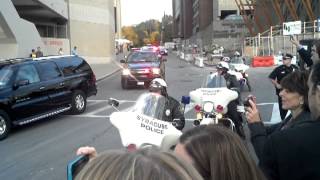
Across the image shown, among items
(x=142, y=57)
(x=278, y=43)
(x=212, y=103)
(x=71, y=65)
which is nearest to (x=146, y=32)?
(x=278, y=43)

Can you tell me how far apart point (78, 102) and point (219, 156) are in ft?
45.6

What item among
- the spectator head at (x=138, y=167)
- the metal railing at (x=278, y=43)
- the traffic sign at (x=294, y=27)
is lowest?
the spectator head at (x=138, y=167)

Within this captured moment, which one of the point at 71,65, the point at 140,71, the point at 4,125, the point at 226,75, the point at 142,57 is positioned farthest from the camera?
the point at 142,57

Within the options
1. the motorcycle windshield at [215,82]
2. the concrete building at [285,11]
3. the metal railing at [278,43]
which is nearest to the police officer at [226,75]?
the motorcycle windshield at [215,82]

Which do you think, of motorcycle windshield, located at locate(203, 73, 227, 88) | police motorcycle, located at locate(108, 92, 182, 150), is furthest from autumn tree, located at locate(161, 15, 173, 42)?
police motorcycle, located at locate(108, 92, 182, 150)

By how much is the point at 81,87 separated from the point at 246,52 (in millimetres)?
40200

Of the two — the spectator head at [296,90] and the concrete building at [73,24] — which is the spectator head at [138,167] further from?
the concrete building at [73,24]

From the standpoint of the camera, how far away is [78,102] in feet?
52.4

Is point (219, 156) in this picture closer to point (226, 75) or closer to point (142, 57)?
point (226, 75)

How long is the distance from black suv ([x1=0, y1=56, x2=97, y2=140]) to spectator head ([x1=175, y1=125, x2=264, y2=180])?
10.4 metres

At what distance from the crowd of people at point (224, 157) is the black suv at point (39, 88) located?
9263 millimetres

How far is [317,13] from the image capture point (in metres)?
52.6

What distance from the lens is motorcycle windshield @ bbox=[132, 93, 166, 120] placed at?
7.03 meters

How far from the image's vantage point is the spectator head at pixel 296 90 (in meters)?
4.88
